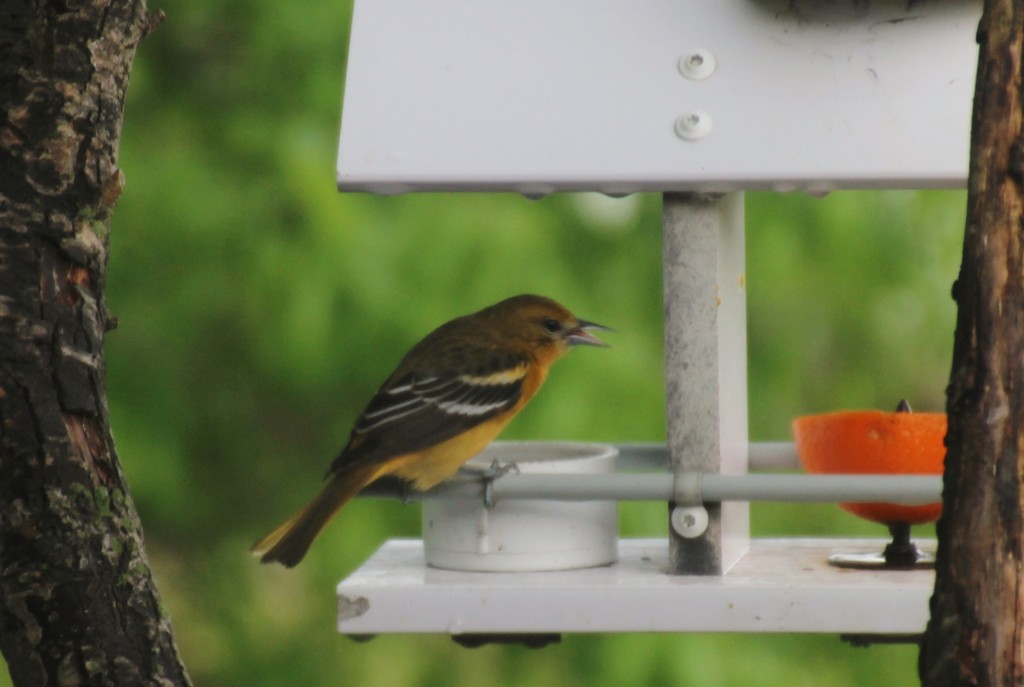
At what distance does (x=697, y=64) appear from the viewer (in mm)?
4113

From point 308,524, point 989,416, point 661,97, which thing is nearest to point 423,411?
point 308,524

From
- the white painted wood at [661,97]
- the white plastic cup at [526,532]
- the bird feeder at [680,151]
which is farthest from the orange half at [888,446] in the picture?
the white painted wood at [661,97]

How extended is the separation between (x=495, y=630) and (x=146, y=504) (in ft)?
11.1

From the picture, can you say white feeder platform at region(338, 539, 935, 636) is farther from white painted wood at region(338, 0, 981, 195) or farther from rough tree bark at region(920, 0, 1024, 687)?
rough tree bark at region(920, 0, 1024, 687)

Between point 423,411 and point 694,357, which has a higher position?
point 694,357

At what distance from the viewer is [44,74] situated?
335 cm

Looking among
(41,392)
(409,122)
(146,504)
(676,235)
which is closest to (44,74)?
(41,392)

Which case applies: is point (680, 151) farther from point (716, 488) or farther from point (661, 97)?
point (716, 488)

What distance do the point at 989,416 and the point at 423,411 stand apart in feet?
8.08

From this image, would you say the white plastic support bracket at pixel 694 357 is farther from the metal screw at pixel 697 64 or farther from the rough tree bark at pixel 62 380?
the rough tree bark at pixel 62 380

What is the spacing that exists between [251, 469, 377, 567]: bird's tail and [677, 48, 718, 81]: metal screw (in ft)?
4.55

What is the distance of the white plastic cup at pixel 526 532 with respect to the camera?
4.20m

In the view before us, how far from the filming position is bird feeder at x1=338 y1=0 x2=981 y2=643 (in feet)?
12.8

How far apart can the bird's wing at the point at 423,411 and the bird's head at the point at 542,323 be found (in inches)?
11.7
